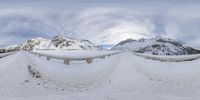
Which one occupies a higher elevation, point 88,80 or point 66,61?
point 66,61

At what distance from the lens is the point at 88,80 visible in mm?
23703

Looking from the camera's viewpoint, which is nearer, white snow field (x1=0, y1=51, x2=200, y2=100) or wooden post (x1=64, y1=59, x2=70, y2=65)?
white snow field (x1=0, y1=51, x2=200, y2=100)

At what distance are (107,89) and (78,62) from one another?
369 inches

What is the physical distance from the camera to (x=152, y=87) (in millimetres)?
21281

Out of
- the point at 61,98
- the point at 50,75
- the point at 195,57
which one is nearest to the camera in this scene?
the point at 61,98

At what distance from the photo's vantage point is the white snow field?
19.3m

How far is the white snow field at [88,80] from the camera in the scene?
19.3 m

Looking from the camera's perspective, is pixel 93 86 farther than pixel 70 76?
No

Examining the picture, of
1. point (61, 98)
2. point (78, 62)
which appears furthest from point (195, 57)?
point (61, 98)

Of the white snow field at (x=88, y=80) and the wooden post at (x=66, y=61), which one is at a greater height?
the wooden post at (x=66, y=61)

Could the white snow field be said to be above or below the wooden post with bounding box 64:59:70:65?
below

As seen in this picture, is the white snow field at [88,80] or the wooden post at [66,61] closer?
the white snow field at [88,80]

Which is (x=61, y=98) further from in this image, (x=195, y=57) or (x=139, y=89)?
(x=195, y=57)

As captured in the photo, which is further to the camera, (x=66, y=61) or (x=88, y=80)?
(x=66, y=61)
